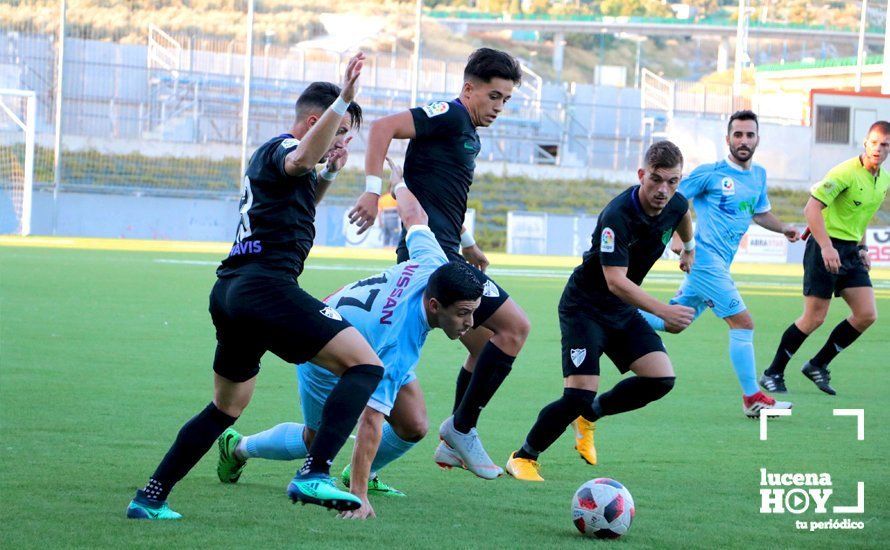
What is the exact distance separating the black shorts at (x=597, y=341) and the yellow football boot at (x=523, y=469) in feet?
1.76

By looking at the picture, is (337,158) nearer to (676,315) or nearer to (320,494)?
(320,494)

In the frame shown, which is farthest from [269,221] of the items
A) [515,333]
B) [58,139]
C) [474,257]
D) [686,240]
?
[58,139]

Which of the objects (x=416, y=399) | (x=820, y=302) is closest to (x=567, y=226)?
(x=820, y=302)

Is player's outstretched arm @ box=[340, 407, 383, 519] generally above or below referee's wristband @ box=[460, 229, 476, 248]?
below

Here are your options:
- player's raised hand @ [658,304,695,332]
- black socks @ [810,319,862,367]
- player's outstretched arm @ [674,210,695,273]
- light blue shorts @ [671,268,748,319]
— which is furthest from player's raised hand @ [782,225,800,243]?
player's raised hand @ [658,304,695,332]

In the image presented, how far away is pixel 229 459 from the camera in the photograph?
5930mm

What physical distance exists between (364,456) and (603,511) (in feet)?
3.37

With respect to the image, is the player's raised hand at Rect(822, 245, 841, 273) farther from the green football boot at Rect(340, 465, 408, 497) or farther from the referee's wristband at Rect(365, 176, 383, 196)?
the green football boot at Rect(340, 465, 408, 497)

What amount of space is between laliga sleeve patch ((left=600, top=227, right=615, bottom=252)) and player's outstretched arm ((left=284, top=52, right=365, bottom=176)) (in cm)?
213

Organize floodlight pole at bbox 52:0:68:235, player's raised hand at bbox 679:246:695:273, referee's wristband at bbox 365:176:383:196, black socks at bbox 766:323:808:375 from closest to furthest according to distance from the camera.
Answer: referee's wristband at bbox 365:176:383:196 → player's raised hand at bbox 679:246:695:273 → black socks at bbox 766:323:808:375 → floodlight pole at bbox 52:0:68:235

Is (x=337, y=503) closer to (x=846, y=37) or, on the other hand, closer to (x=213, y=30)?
(x=213, y=30)

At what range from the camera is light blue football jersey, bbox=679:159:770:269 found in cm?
942

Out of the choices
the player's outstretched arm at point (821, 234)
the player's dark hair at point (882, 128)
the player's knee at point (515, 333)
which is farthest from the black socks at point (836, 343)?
the player's knee at point (515, 333)

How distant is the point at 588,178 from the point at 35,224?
1927 centimetres
